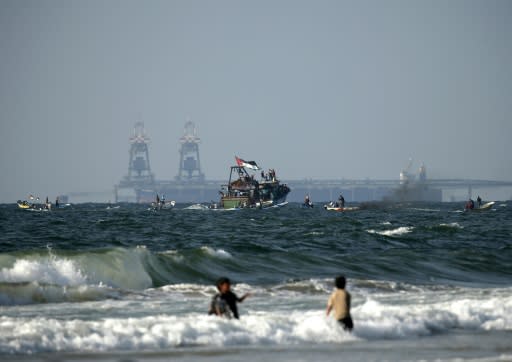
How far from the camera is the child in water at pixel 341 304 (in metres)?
17.1

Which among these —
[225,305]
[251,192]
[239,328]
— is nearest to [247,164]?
[251,192]

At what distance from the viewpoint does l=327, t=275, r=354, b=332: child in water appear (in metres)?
17.1

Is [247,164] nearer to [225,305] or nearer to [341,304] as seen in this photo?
[225,305]

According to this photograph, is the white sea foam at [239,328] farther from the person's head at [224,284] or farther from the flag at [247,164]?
the flag at [247,164]

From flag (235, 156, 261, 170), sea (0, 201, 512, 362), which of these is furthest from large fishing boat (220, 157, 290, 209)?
sea (0, 201, 512, 362)

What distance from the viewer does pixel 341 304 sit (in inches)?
679

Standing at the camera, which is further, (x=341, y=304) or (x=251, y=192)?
(x=251, y=192)

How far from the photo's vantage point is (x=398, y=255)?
118ft

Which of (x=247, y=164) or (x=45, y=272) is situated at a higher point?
(x=247, y=164)

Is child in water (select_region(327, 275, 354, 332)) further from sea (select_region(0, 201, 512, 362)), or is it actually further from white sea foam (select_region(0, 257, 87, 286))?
white sea foam (select_region(0, 257, 87, 286))

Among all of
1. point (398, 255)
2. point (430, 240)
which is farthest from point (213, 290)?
point (430, 240)

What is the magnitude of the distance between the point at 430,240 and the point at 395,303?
2705cm

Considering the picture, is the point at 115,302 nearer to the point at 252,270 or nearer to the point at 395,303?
the point at 395,303

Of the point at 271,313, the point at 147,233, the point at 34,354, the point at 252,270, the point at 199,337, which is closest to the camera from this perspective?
the point at 34,354
